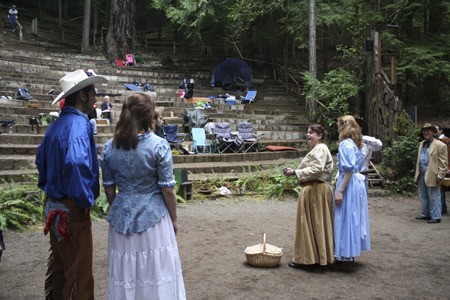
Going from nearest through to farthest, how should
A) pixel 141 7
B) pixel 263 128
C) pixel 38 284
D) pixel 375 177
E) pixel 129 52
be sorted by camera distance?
pixel 38 284 < pixel 375 177 < pixel 263 128 < pixel 129 52 < pixel 141 7

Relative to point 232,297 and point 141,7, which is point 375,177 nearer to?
point 232,297

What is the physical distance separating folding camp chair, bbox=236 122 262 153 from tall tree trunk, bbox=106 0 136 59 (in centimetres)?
1274

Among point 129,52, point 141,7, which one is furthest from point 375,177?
point 141,7

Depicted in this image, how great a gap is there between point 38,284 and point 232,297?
6.84 ft

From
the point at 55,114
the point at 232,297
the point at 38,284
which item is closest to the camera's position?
the point at 232,297

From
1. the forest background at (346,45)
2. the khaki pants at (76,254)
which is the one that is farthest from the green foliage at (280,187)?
the khaki pants at (76,254)

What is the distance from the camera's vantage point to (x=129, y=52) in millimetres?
24984

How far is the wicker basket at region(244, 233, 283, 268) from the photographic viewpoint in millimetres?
5348

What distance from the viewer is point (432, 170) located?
823 cm

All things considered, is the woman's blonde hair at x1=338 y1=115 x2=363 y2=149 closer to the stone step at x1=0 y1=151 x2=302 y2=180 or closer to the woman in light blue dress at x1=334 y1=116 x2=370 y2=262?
the woman in light blue dress at x1=334 y1=116 x2=370 y2=262

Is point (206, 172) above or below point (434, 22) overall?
below

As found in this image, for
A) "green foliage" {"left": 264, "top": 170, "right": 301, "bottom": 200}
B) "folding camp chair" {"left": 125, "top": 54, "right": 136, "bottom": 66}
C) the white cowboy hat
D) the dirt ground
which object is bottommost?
the dirt ground

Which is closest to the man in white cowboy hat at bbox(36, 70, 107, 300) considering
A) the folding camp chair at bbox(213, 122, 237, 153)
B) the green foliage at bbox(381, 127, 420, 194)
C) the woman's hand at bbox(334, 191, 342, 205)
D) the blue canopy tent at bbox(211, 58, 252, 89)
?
the woman's hand at bbox(334, 191, 342, 205)

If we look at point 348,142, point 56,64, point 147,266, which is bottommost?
point 147,266
